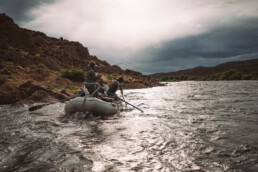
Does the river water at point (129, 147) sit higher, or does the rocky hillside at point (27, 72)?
the rocky hillside at point (27, 72)

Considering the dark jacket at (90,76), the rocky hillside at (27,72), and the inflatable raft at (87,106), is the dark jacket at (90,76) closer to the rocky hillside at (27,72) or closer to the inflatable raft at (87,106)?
the inflatable raft at (87,106)

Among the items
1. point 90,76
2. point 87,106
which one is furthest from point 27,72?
point 87,106

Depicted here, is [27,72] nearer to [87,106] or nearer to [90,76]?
[90,76]

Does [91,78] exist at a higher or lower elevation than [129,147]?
higher

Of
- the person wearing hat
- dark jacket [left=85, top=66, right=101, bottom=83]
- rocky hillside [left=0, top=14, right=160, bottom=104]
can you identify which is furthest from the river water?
rocky hillside [left=0, top=14, right=160, bottom=104]

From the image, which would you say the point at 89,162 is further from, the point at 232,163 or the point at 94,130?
the point at 232,163

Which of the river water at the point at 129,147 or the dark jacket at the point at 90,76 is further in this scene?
the dark jacket at the point at 90,76

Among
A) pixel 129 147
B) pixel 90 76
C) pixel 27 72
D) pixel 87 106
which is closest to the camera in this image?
pixel 129 147

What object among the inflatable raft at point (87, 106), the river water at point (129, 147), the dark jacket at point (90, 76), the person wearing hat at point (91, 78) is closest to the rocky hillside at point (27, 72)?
the inflatable raft at point (87, 106)

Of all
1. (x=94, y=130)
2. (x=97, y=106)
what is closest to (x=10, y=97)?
(x=97, y=106)

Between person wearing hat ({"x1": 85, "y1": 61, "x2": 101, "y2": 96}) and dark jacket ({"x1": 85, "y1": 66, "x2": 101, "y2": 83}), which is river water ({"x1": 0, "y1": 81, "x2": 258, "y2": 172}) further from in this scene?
dark jacket ({"x1": 85, "y1": 66, "x2": 101, "y2": 83})

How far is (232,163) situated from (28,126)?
7639 millimetres

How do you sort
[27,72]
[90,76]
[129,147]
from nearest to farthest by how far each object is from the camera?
[129,147]
[90,76]
[27,72]

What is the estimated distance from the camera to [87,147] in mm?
4883
